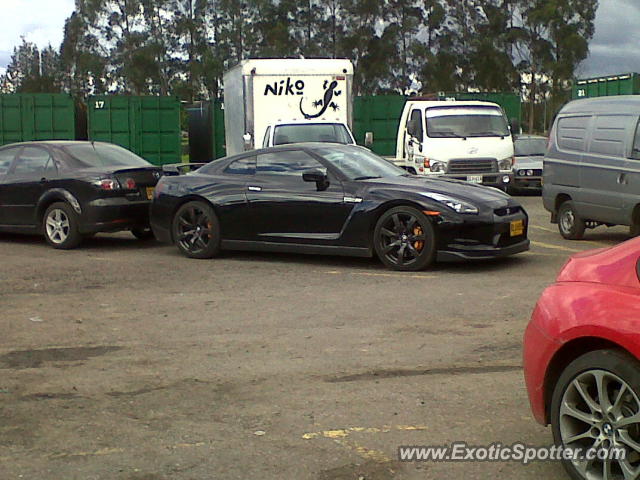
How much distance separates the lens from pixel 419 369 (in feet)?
20.6

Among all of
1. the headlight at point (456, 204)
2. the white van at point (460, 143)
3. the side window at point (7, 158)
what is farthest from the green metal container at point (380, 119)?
the headlight at point (456, 204)

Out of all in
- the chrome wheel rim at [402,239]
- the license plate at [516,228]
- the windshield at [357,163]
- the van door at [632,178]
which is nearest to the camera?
A: the chrome wheel rim at [402,239]

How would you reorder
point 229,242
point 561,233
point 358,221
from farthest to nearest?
point 561,233 < point 229,242 < point 358,221

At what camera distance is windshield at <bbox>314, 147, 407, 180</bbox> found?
435 inches

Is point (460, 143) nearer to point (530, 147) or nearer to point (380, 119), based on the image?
point (530, 147)

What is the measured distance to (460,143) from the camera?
61.8 ft

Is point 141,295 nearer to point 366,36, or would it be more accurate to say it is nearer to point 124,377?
point 124,377

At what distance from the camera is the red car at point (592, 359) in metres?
3.88

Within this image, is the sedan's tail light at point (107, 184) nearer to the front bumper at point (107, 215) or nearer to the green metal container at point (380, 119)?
the front bumper at point (107, 215)

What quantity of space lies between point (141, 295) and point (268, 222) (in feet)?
7.65

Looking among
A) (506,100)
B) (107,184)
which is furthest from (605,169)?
(506,100)

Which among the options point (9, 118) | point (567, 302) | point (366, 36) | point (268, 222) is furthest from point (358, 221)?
point (366, 36)

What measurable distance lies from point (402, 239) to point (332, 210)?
922 millimetres

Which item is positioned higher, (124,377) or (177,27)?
(177,27)
